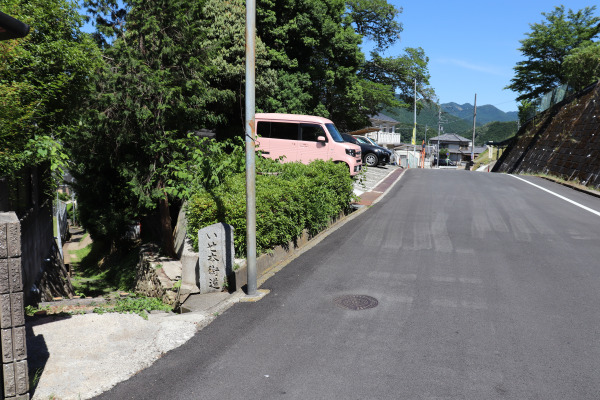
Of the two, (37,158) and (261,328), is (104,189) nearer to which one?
(37,158)

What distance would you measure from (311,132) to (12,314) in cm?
1340

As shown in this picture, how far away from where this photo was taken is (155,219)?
15.9m

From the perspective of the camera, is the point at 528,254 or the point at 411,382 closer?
the point at 411,382

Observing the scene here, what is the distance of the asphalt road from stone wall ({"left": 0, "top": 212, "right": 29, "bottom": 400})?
0.70m

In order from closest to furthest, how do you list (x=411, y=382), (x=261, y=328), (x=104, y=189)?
(x=411, y=382) < (x=261, y=328) < (x=104, y=189)

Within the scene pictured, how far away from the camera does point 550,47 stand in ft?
122

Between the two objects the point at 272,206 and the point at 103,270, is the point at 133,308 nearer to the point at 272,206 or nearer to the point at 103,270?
the point at 272,206

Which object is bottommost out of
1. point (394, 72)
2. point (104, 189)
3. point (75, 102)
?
point (104, 189)

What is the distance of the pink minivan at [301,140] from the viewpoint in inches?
621

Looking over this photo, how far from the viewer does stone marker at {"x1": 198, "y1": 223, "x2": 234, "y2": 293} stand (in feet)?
20.3

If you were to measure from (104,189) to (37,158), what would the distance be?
7081 mm

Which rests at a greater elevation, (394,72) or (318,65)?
(394,72)

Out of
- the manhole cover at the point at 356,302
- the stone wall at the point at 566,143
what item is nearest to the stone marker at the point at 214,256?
the manhole cover at the point at 356,302

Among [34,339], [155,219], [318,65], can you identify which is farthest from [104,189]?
[318,65]
